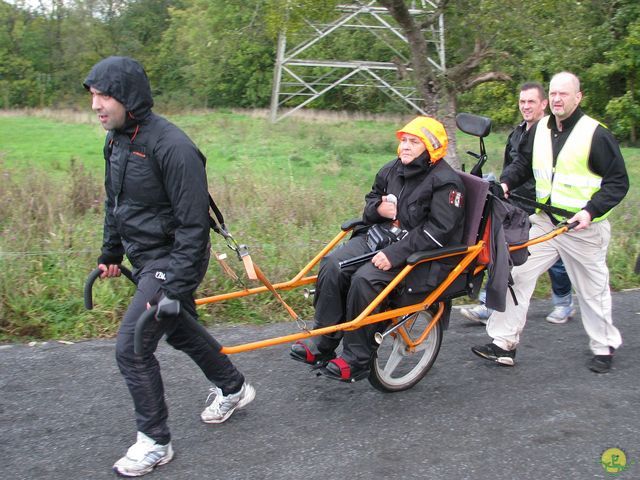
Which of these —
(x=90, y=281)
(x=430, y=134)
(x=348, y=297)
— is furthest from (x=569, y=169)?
(x=90, y=281)

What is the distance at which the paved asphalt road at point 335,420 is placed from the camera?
141 inches

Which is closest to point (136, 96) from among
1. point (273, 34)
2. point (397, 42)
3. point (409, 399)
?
point (409, 399)

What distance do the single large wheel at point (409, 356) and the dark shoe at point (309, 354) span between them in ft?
1.07

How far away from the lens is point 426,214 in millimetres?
4293

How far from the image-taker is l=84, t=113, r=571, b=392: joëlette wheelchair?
13.2ft

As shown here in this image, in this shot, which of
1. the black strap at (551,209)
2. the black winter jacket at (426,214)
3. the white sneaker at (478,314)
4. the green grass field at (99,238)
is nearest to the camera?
the black winter jacket at (426,214)

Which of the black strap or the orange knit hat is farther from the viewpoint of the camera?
the black strap

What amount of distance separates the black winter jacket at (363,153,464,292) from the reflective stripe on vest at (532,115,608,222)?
1.13 m

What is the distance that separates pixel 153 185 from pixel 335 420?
72.7 inches

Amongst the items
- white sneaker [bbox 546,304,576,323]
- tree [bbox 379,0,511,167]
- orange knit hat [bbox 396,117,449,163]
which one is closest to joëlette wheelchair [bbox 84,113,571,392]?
orange knit hat [bbox 396,117,449,163]

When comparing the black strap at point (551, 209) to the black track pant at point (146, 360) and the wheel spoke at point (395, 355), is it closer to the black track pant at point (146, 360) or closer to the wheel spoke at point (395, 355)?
the wheel spoke at point (395, 355)

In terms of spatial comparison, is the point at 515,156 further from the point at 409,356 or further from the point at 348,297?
the point at 348,297

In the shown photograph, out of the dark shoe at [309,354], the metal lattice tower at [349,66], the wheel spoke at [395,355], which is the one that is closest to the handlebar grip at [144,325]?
the dark shoe at [309,354]
